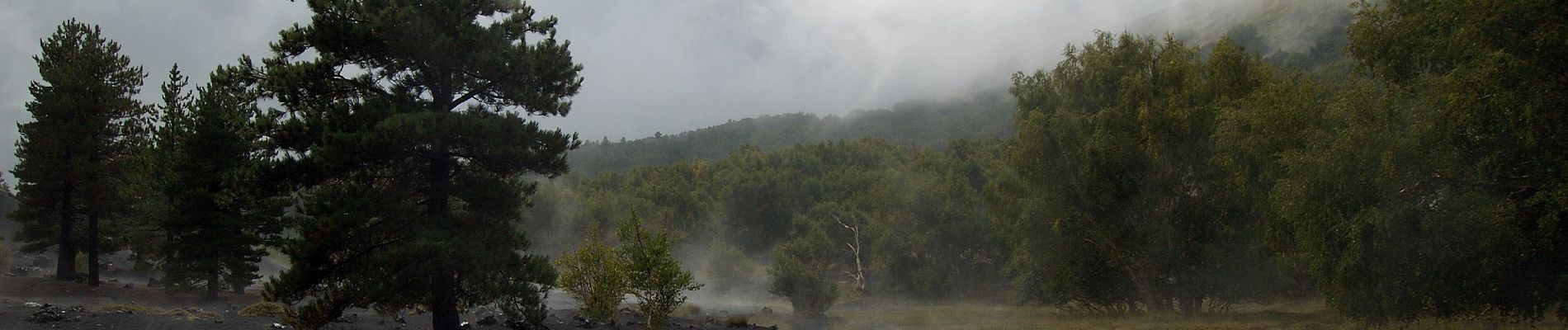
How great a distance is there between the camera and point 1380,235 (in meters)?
19.6

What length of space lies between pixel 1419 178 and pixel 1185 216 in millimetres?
16123

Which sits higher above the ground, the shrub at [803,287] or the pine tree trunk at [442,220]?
the pine tree trunk at [442,220]

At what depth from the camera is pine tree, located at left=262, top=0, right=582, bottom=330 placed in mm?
18750

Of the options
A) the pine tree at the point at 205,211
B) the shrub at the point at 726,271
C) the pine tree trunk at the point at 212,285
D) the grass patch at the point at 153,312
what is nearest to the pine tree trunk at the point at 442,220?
the grass patch at the point at 153,312

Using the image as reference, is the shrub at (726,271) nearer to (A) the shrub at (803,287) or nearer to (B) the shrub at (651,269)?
(A) the shrub at (803,287)

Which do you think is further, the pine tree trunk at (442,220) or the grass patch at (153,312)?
the grass patch at (153,312)

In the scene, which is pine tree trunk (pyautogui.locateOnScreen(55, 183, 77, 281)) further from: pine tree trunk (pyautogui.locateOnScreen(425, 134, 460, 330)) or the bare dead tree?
the bare dead tree

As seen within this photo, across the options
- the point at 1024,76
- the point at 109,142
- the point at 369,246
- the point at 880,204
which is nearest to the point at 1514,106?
the point at 369,246

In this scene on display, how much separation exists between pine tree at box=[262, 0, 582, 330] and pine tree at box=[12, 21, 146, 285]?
934 inches

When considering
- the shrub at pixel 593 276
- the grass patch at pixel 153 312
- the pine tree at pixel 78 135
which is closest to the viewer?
the grass patch at pixel 153 312

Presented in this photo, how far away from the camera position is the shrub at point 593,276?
86.9ft

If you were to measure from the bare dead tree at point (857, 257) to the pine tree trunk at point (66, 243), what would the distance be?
52130 millimetres

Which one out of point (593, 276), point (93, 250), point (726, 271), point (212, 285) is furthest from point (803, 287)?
point (93, 250)

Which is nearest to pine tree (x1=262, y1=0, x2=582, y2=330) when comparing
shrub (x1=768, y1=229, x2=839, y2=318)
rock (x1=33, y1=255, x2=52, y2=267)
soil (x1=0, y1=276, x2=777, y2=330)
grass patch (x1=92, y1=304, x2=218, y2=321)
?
soil (x1=0, y1=276, x2=777, y2=330)
